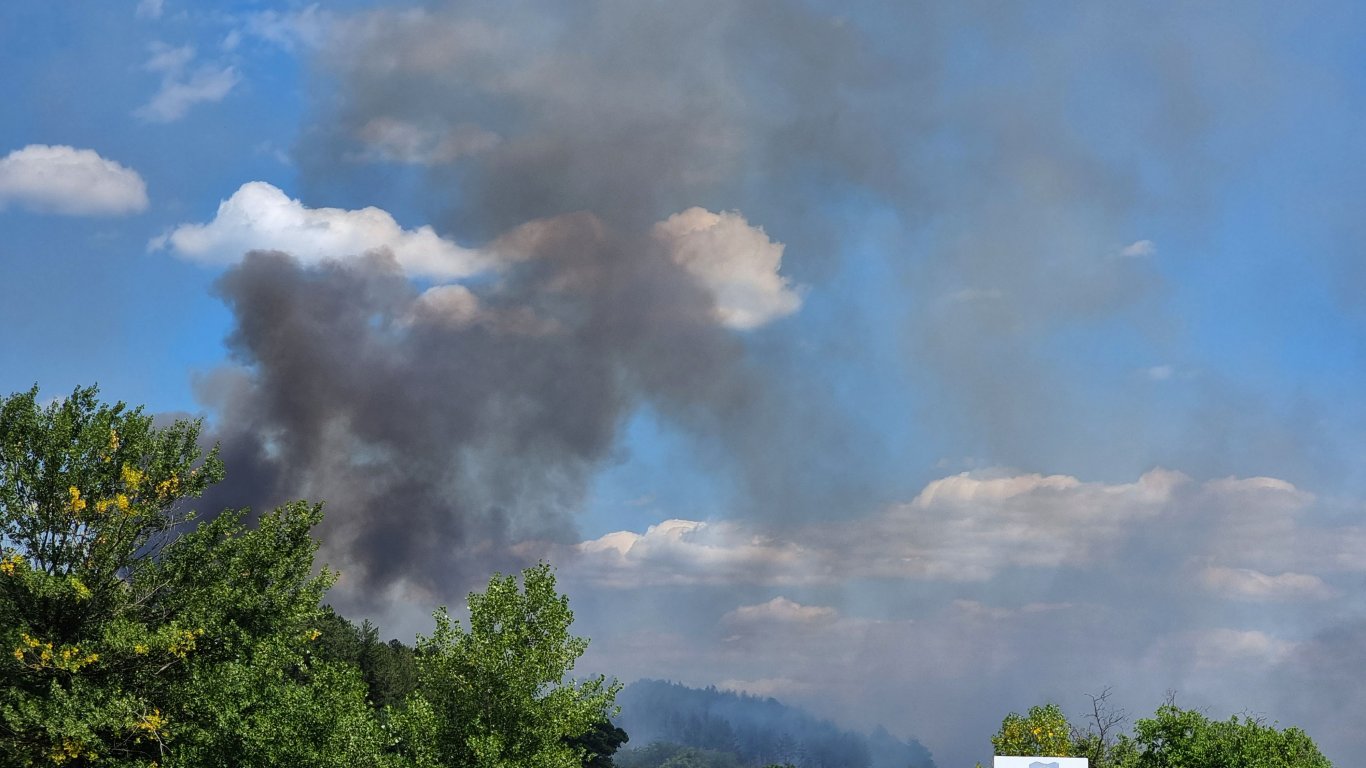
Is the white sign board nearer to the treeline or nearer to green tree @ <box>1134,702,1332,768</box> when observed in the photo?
green tree @ <box>1134,702,1332,768</box>

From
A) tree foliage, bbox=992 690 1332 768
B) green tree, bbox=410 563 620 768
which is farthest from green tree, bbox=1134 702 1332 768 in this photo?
green tree, bbox=410 563 620 768

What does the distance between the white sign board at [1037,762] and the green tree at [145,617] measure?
914 inches

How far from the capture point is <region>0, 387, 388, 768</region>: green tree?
44250mm

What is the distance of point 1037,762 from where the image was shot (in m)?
43.7

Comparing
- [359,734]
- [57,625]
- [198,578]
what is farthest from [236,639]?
[359,734]

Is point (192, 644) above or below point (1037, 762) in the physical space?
above

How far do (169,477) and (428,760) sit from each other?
1784 cm

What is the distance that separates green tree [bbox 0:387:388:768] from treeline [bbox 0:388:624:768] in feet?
0.24

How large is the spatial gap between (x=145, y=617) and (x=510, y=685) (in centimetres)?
1724

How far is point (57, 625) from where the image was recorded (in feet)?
153

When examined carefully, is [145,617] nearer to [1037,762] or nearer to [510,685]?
[510,685]

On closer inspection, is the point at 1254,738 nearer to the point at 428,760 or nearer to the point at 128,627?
the point at 428,760

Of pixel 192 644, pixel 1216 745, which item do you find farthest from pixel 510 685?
pixel 1216 745

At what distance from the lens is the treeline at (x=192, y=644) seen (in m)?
43.0
